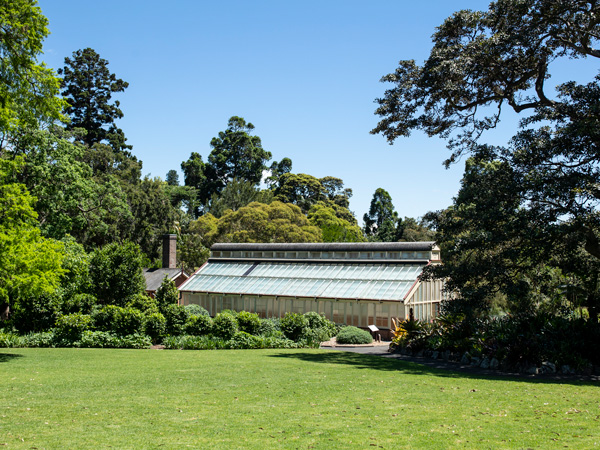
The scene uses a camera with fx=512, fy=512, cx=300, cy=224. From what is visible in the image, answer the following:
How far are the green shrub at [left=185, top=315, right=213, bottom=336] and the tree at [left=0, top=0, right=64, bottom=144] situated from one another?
10.9 m

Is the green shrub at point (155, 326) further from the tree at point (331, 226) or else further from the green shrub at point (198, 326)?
the tree at point (331, 226)

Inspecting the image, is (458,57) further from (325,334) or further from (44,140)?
(44,140)

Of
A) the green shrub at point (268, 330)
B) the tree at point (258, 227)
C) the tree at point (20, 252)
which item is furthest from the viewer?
the tree at point (258, 227)

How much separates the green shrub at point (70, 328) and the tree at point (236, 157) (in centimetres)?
6370

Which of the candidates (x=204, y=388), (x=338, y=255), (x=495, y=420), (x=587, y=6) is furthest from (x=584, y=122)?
(x=338, y=255)

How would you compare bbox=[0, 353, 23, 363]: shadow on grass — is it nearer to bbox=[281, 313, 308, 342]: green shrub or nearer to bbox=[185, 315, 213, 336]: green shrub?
bbox=[185, 315, 213, 336]: green shrub

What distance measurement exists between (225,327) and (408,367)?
9.13 meters

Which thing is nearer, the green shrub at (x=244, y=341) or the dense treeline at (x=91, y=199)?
the dense treeline at (x=91, y=199)

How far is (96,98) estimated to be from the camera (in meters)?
59.6

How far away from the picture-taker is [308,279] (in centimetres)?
3369

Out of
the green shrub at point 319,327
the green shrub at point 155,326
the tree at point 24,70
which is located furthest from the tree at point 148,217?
the tree at point 24,70

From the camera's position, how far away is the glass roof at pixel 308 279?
1207 inches

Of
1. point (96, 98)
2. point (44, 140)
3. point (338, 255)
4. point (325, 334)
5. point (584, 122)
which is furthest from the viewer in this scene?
point (96, 98)

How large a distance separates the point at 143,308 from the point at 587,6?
66.6 ft
